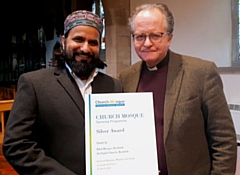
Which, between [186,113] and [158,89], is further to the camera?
[158,89]

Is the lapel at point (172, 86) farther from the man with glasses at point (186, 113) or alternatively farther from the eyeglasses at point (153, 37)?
the eyeglasses at point (153, 37)

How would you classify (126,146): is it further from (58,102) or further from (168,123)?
(58,102)

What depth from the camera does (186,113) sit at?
1.28 meters

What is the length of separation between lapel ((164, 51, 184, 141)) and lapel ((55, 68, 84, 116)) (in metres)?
0.36

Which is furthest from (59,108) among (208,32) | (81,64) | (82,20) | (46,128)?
(208,32)

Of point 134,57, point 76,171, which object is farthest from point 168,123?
point 134,57

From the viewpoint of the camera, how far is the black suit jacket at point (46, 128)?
1.15 meters

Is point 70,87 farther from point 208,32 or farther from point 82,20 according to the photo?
point 208,32

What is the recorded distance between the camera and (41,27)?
10.4m

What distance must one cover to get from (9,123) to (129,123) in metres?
0.48

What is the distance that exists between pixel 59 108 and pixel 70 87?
4.4 inches

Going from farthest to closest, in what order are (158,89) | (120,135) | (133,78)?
(133,78)
(158,89)
(120,135)

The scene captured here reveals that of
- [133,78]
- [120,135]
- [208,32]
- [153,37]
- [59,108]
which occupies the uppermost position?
[208,32]

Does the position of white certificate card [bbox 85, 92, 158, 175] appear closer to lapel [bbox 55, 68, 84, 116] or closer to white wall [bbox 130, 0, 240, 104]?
lapel [bbox 55, 68, 84, 116]
